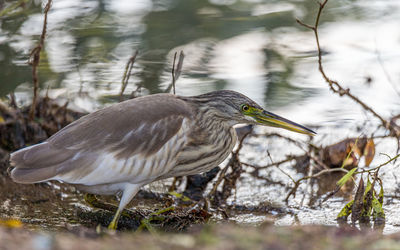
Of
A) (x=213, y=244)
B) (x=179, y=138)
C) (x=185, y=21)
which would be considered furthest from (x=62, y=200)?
(x=185, y=21)

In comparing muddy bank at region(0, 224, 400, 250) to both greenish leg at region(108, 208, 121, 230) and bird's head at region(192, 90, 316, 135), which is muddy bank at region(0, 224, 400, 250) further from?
bird's head at region(192, 90, 316, 135)

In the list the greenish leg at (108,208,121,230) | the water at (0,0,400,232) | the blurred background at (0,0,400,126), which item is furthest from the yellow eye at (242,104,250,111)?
the blurred background at (0,0,400,126)

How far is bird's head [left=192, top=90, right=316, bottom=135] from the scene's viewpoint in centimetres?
455

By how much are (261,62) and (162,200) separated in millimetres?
3070

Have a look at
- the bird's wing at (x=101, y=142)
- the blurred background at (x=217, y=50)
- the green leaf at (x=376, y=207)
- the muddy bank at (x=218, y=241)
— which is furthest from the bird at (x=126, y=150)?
the blurred background at (x=217, y=50)

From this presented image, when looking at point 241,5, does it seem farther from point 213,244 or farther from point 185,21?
point 213,244

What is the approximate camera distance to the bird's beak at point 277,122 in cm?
459

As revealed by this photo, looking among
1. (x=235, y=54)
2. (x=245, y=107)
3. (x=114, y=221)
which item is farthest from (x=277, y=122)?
(x=235, y=54)

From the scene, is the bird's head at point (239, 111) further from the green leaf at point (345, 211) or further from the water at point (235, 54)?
the water at point (235, 54)

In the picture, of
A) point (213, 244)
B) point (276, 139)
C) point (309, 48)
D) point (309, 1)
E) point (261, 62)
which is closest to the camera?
point (213, 244)

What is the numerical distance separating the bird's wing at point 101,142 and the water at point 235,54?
1208mm

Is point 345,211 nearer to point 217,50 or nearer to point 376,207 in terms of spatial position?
point 376,207

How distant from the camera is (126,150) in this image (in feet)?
13.5

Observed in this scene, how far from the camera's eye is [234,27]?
8.30m
